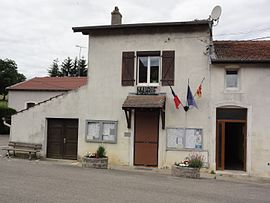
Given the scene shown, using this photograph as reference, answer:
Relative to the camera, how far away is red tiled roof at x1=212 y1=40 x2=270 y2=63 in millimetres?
14180

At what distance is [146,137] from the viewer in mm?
15391

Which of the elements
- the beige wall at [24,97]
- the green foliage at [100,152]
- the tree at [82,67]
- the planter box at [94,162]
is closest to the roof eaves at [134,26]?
the green foliage at [100,152]

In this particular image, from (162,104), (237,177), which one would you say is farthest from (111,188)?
(237,177)

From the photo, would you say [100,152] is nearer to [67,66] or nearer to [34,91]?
[34,91]

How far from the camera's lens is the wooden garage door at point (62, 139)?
16.6m

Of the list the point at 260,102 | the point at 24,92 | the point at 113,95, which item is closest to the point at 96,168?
the point at 113,95

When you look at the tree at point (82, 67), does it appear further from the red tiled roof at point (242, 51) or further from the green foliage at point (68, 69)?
the red tiled roof at point (242, 51)

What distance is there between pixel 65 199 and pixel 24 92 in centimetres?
2670

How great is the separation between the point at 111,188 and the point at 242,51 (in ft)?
31.5

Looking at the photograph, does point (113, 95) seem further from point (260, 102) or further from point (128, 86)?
point (260, 102)

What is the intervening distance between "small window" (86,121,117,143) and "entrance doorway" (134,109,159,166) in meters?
1.13

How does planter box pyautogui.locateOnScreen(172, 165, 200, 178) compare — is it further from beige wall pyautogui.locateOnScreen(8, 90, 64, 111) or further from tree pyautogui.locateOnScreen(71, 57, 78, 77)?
tree pyautogui.locateOnScreen(71, 57, 78, 77)

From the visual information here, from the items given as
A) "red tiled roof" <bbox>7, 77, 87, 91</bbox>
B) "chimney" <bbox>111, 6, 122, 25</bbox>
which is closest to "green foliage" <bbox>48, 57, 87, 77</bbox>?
"red tiled roof" <bbox>7, 77, 87, 91</bbox>

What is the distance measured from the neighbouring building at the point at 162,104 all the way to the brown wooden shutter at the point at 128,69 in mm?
29
